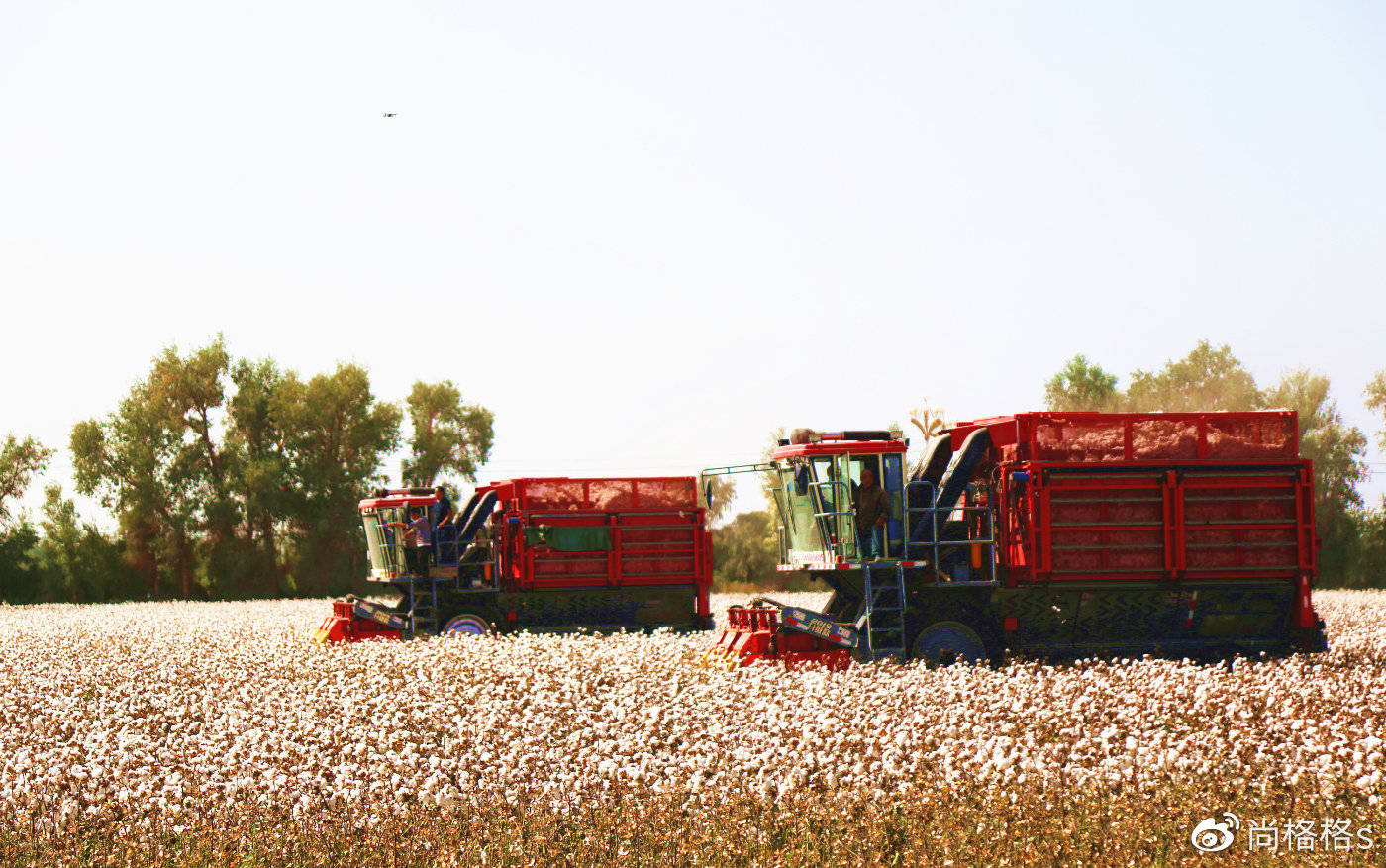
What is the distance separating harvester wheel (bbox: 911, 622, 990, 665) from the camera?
55.8 ft

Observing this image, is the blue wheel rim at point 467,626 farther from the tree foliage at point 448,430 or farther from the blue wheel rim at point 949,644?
the tree foliage at point 448,430

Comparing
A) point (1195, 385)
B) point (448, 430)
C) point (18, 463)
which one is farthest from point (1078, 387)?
point (18, 463)

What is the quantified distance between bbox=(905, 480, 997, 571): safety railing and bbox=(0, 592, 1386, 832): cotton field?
1.62m

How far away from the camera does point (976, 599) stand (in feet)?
56.8

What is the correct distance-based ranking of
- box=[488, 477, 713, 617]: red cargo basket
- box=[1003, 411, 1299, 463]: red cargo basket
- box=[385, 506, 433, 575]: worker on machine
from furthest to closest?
box=[488, 477, 713, 617]: red cargo basket < box=[385, 506, 433, 575]: worker on machine < box=[1003, 411, 1299, 463]: red cargo basket

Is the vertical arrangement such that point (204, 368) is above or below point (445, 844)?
above

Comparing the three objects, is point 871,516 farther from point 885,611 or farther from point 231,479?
point 231,479

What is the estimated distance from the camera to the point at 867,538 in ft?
56.0

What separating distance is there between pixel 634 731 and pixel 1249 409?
168ft

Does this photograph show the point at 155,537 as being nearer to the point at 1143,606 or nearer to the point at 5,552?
the point at 5,552

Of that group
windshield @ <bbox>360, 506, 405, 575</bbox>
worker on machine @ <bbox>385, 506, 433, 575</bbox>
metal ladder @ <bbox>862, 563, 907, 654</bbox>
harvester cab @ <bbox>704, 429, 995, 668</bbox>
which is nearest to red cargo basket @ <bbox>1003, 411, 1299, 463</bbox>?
harvester cab @ <bbox>704, 429, 995, 668</bbox>

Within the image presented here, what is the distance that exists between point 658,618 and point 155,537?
46921mm

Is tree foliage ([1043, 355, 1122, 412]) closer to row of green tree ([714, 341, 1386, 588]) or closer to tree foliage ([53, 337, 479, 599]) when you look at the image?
row of green tree ([714, 341, 1386, 588])

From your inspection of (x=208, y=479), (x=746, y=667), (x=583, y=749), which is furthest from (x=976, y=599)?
(x=208, y=479)
